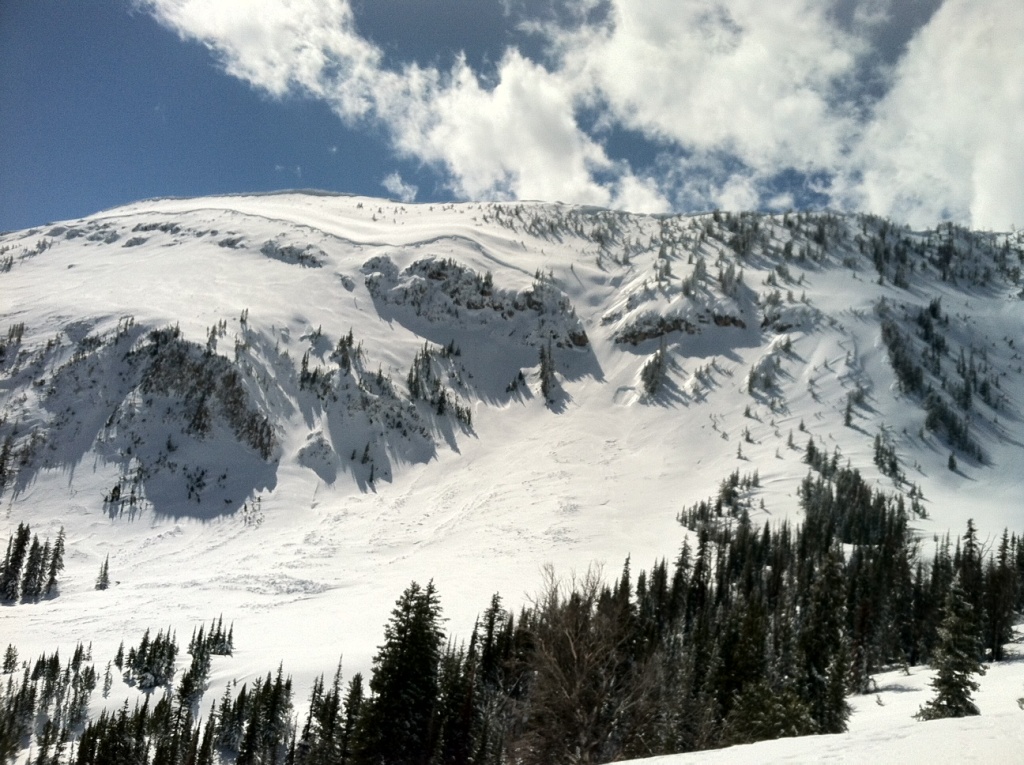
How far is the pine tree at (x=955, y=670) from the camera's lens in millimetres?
28672

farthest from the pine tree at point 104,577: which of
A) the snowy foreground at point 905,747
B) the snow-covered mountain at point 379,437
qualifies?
the snowy foreground at point 905,747

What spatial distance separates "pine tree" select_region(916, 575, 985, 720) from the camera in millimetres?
28672

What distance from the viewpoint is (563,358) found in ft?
632

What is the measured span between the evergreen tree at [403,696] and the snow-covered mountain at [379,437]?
48187mm

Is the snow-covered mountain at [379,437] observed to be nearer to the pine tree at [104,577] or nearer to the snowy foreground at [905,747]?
the pine tree at [104,577]

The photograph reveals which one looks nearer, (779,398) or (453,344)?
(779,398)

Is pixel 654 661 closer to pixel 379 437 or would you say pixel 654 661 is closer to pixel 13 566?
pixel 13 566

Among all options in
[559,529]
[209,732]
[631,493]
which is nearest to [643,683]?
[209,732]

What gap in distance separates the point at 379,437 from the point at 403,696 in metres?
127

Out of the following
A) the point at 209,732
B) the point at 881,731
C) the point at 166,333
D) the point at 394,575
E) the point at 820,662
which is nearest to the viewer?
the point at 881,731

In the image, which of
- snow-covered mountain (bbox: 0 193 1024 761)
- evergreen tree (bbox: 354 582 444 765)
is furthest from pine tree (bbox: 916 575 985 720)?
snow-covered mountain (bbox: 0 193 1024 761)

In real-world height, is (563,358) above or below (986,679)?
above

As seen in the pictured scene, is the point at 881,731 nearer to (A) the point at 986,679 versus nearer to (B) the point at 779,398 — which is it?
(A) the point at 986,679

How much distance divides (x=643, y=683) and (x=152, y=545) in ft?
383
